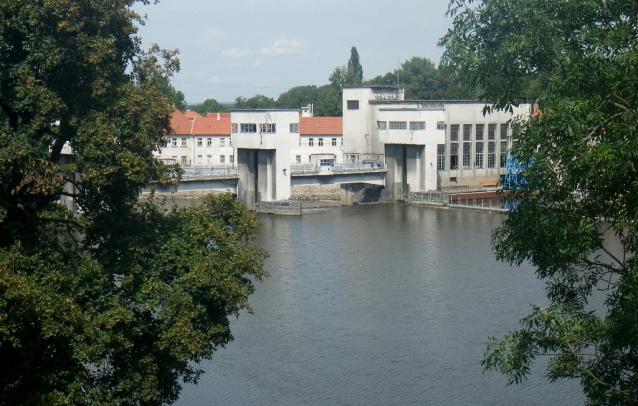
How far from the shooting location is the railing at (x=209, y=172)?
64.4 ft

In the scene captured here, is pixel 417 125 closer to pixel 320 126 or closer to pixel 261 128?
pixel 320 126

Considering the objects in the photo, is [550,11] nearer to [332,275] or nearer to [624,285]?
[624,285]

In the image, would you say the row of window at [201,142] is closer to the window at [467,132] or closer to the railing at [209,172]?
the railing at [209,172]

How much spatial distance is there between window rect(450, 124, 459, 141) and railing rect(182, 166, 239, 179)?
7007 millimetres

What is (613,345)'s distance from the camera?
4164 mm

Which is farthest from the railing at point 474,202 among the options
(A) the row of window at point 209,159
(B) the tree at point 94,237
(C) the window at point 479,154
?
(B) the tree at point 94,237

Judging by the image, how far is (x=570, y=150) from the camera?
406 centimetres

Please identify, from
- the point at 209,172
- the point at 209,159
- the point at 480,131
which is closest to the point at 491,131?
the point at 480,131

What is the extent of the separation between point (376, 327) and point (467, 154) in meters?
15.8

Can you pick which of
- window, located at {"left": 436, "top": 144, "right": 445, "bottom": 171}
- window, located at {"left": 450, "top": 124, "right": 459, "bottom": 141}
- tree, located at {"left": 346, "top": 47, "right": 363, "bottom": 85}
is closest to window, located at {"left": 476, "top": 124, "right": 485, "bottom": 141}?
window, located at {"left": 450, "top": 124, "right": 459, "bottom": 141}

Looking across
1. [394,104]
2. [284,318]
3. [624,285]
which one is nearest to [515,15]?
[624,285]

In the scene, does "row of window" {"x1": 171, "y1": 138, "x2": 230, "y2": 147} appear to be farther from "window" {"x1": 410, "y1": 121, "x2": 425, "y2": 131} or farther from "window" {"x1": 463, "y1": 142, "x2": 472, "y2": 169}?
"window" {"x1": 463, "y1": 142, "x2": 472, "y2": 169}

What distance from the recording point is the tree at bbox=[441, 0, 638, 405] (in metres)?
4.05

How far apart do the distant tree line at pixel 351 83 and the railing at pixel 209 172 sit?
37.5 feet
